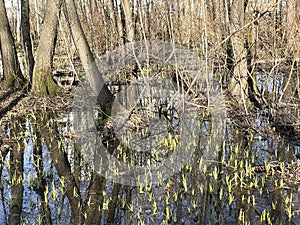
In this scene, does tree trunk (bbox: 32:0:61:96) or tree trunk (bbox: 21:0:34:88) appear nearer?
tree trunk (bbox: 32:0:61:96)

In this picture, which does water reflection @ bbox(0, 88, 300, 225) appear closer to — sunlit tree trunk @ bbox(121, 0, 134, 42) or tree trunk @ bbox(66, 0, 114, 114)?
tree trunk @ bbox(66, 0, 114, 114)

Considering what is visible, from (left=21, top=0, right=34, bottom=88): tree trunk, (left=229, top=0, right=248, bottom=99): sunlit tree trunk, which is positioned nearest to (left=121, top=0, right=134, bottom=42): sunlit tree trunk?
(left=229, top=0, right=248, bottom=99): sunlit tree trunk

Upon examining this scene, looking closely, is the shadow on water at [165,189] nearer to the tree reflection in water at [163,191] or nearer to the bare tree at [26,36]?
the tree reflection in water at [163,191]

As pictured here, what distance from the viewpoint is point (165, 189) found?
512 cm

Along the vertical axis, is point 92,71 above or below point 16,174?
above

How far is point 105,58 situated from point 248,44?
5.50 meters

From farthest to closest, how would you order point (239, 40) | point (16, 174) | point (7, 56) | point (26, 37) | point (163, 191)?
point (26, 37) < point (7, 56) < point (239, 40) < point (16, 174) < point (163, 191)

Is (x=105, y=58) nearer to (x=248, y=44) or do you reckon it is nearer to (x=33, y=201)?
(x=248, y=44)

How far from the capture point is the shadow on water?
4457mm

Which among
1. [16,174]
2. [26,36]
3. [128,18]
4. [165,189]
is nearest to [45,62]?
[26,36]

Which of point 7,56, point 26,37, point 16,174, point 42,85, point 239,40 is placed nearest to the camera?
point 16,174

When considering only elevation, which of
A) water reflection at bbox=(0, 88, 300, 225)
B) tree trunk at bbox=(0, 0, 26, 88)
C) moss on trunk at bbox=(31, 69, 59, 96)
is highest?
tree trunk at bbox=(0, 0, 26, 88)

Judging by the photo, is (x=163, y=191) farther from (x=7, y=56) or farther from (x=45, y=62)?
(x=7, y=56)

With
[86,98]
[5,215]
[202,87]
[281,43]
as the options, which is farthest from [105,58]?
[5,215]
